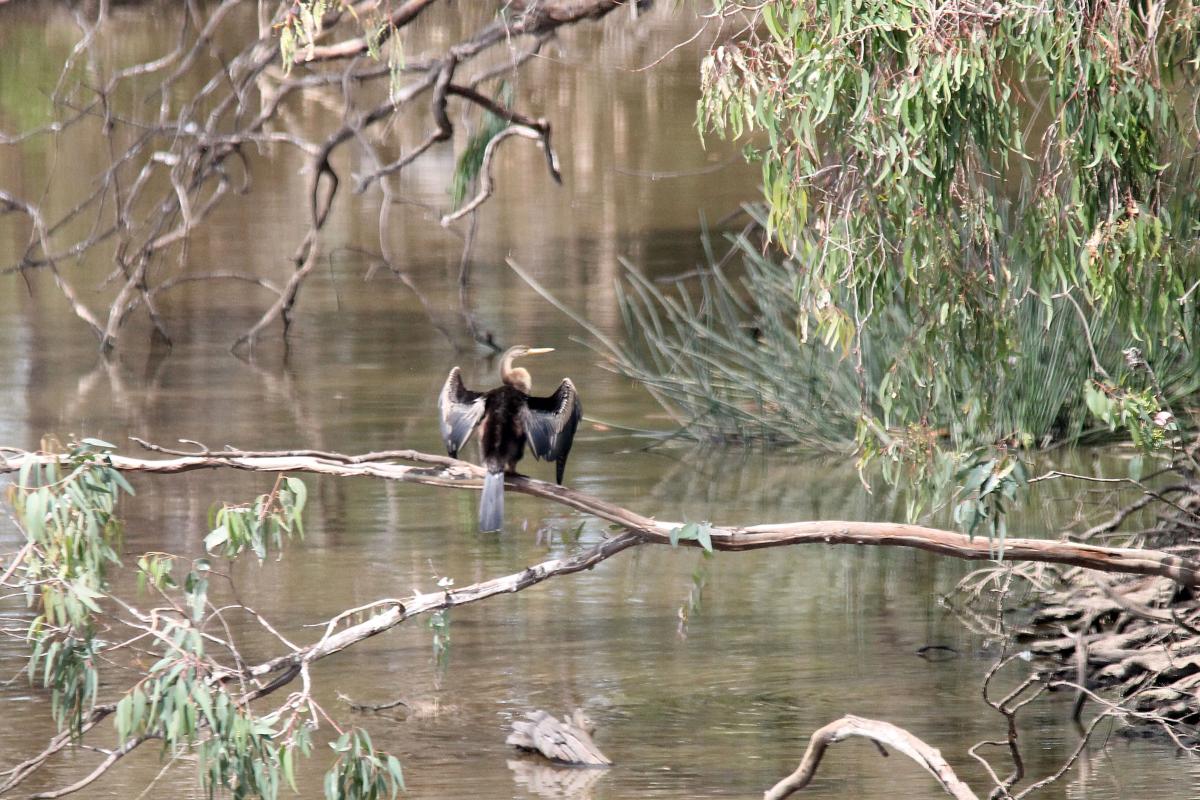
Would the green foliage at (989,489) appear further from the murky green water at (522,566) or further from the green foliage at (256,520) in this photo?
the green foliage at (256,520)

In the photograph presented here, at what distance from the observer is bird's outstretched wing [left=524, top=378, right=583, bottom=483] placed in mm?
7559

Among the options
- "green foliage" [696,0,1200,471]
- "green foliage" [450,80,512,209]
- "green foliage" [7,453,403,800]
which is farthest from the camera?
"green foliage" [450,80,512,209]

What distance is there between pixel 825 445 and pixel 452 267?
36.2 feet

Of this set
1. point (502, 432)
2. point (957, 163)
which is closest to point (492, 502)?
point (502, 432)

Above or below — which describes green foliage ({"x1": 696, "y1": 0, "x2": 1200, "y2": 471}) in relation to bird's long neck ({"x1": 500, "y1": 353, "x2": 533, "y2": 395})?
above

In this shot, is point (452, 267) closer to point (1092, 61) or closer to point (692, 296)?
point (692, 296)

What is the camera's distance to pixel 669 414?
48.1ft

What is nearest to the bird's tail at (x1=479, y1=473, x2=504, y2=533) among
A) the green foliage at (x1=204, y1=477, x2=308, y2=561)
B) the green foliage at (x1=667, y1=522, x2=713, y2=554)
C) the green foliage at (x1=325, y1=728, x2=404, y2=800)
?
the green foliage at (x1=204, y1=477, x2=308, y2=561)

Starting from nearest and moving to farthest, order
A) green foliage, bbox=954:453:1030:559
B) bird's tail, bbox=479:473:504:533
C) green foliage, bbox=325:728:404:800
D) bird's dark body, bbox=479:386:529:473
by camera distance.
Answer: green foliage, bbox=325:728:404:800, green foliage, bbox=954:453:1030:559, bird's tail, bbox=479:473:504:533, bird's dark body, bbox=479:386:529:473

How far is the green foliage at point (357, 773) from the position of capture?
5.95 metres

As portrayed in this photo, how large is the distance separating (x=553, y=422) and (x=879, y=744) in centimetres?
198

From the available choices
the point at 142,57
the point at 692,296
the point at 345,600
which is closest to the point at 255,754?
the point at 345,600

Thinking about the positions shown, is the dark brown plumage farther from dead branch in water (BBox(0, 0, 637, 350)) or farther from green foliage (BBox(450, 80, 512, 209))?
green foliage (BBox(450, 80, 512, 209))

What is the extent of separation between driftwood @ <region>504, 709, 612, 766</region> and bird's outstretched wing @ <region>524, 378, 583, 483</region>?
0.90 m
